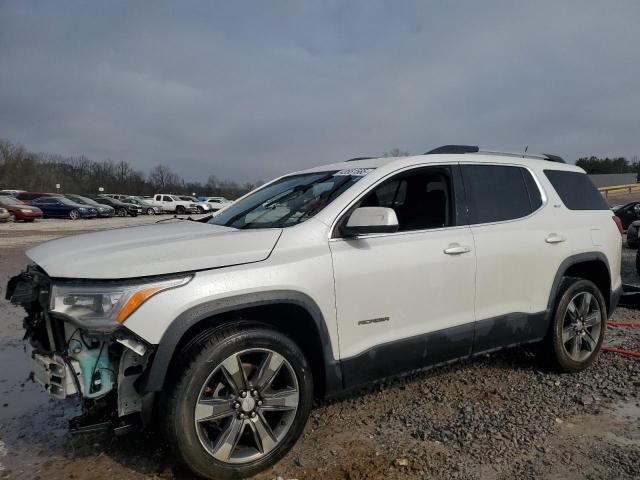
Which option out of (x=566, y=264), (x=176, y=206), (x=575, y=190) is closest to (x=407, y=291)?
(x=566, y=264)

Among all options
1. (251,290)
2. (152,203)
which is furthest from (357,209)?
(152,203)

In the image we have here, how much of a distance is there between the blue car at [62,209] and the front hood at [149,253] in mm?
31603

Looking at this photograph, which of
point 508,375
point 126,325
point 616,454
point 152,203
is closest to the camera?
point 126,325

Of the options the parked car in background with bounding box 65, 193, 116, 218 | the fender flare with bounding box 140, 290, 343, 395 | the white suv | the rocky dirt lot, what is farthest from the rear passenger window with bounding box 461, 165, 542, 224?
the parked car in background with bounding box 65, 193, 116, 218


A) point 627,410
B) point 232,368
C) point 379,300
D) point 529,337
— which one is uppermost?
point 379,300

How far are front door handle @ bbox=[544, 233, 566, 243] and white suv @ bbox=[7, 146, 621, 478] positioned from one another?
0.02 metres

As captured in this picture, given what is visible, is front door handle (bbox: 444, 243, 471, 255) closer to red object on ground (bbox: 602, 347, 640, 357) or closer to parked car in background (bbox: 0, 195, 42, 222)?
red object on ground (bbox: 602, 347, 640, 357)

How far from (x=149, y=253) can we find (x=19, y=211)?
96.0ft

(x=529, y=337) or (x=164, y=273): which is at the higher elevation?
(x=164, y=273)

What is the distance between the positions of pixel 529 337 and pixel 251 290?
245 centimetres

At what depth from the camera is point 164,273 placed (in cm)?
239

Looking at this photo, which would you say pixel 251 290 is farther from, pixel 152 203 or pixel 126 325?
pixel 152 203

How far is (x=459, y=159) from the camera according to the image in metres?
3.63

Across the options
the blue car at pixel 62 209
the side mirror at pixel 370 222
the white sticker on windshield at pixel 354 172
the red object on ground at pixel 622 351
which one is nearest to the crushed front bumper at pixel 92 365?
the side mirror at pixel 370 222
